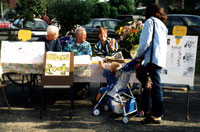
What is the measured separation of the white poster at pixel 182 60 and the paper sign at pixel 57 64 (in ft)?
5.81

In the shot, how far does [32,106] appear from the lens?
5.61 meters

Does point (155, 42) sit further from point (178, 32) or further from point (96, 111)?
point (96, 111)

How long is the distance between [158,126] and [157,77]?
794 millimetres

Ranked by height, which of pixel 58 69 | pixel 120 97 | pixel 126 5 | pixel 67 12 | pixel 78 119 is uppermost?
pixel 126 5

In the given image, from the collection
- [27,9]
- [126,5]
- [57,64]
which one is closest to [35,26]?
[27,9]

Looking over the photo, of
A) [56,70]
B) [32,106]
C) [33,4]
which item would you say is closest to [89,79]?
[56,70]

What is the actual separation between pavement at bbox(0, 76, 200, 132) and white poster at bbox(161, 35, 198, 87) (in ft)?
1.24

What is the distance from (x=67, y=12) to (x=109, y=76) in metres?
6.40

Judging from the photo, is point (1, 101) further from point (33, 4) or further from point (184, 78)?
point (33, 4)

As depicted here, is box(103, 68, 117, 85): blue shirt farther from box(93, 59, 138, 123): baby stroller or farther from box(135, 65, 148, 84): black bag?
box(135, 65, 148, 84): black bag

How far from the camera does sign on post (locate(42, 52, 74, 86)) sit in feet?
16.3

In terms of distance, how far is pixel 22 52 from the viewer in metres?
5.21

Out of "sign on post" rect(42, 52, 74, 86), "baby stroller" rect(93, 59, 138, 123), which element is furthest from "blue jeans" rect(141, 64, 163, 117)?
"sign on post" rect(42, 52, 74, 86)

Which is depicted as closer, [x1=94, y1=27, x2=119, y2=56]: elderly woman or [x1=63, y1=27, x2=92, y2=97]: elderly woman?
[x1=63, y1=27, x2=92, y2=97]: elderly woman
